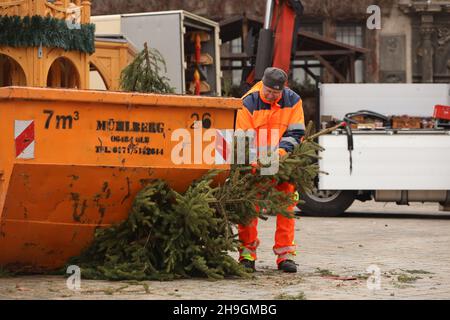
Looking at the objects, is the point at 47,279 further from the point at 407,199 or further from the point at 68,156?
the point at 407,199

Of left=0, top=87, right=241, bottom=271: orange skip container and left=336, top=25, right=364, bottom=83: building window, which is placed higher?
left=336, top=25, right=364, bottom=83: building window

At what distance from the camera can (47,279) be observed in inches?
374

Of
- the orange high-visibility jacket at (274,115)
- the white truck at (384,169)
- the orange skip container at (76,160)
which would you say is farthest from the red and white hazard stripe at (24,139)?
the white truck at (384,169)

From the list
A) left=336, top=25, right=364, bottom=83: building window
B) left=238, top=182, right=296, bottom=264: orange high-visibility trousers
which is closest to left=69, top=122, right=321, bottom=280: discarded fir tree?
left=238, top=182, right=296, bottom=264: orange high-visibility trousers

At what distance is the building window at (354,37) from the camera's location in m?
37.1

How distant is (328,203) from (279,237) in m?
8.80

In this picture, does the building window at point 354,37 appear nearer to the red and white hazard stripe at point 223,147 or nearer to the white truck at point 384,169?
the white truck at point 384,169

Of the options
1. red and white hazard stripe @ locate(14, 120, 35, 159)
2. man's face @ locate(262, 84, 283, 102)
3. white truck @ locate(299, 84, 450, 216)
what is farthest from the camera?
white truck @ locate(299, 84, 450, 216)

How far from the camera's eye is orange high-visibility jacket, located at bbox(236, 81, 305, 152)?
1083 cm

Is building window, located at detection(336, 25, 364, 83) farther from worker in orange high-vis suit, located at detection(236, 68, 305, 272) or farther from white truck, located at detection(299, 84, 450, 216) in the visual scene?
worker in orange high-vis suit, located at detection(236, 68, 305, 272)

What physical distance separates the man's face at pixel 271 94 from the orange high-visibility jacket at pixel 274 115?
0.20 ft

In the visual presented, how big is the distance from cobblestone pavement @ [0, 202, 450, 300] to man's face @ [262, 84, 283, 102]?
4.81 feet

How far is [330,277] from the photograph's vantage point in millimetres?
10195
